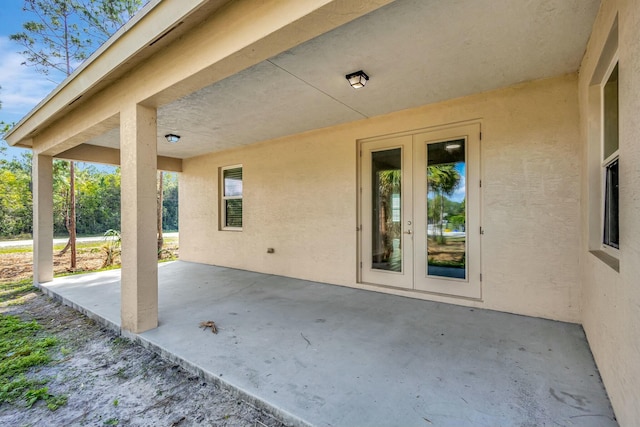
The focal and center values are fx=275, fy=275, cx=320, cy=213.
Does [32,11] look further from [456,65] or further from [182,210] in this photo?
[456,65]

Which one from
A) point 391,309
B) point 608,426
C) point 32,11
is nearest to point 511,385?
point 608,426

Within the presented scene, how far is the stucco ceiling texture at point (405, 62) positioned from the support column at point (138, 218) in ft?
2.83

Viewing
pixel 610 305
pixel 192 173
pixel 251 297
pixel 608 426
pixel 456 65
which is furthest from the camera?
pixel 192 173

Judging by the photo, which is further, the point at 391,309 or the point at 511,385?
the point at 391,309

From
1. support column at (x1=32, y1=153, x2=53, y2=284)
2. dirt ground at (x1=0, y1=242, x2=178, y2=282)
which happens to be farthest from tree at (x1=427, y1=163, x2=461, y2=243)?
dirt ground at (x1=0, y1=242, x2=178, y2=282)

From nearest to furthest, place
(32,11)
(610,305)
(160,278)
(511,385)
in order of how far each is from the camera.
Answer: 1. (610,305)
2. (511,385)
3. (160,278)
4. (32,11)

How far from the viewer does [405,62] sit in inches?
103

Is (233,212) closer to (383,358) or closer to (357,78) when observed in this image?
(357,78)

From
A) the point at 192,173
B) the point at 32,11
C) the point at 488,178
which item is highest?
the point at 32,11

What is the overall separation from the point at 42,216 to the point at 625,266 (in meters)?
7.38

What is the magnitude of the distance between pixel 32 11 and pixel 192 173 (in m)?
4.75

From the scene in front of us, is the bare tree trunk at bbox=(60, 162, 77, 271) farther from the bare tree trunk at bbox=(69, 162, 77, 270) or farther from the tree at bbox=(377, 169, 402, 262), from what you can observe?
the tree at bbox=(377, 169, 402, 262)

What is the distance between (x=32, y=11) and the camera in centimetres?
609

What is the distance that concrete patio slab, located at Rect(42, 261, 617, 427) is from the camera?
165 cm
